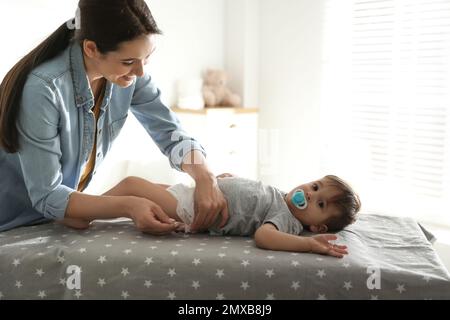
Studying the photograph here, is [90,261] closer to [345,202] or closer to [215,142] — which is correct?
[345,202]

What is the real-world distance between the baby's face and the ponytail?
0.84 m

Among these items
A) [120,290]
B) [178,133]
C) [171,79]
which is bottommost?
[120,290]

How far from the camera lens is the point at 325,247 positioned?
4.22ft

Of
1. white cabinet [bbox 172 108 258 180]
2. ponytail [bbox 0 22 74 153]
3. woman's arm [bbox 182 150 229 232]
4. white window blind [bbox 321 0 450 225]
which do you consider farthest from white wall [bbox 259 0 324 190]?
ponytail [bbox 0 22 74 153]

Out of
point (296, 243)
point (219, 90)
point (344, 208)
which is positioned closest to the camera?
point (296, 243)

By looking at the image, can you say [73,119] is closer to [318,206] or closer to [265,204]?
[265,204]

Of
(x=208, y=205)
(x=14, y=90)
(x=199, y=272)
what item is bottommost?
(x=199, y=272)

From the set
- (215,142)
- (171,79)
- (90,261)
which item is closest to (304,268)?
(90,261)

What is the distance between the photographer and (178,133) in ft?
5.53

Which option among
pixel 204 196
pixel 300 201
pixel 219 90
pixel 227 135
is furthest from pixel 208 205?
pixel 219 90

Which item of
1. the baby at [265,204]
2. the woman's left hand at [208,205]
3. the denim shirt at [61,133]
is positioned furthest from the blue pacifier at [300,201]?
the denim shirt at [61,133]

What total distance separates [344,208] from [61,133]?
86cm

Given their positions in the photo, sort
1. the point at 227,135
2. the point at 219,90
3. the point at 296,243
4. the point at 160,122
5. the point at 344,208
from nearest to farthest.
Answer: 1. the point at 296,243
2. the point at 344,208
3. the point at 160,122
4. the point at 227,135
5. the point at 219,90

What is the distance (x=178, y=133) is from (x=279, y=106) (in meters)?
1.71
